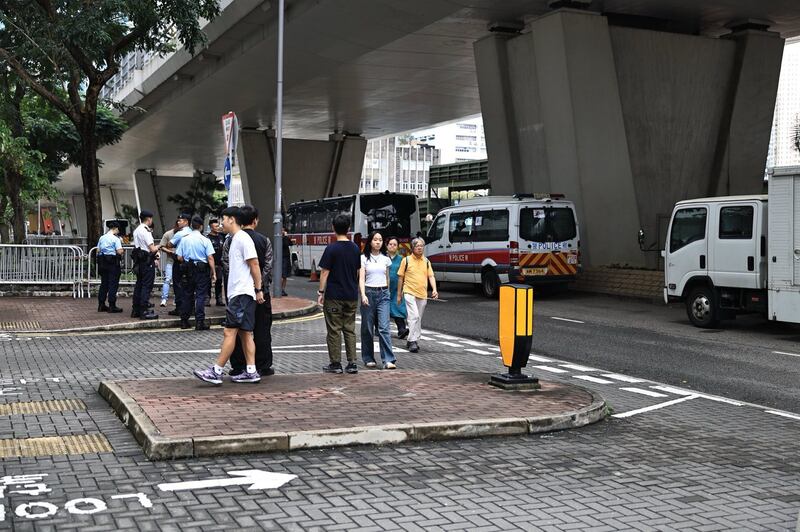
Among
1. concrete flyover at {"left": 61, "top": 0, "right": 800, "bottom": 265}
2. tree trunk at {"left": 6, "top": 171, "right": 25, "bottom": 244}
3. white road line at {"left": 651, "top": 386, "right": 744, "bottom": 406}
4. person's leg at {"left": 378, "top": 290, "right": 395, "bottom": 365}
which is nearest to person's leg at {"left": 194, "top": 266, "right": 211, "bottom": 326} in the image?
person's leg at {"left": 378, "top": 290, "right": 395, "bottom": 365}

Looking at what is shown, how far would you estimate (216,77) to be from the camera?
116 ft

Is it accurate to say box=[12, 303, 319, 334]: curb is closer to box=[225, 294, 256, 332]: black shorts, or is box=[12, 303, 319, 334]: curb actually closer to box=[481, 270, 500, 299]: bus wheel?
box=[225, 294, 256, 332]: black shorts

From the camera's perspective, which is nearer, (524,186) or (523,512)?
(523,512)

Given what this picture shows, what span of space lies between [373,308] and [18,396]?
4.08 metres

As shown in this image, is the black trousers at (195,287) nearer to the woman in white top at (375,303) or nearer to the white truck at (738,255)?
the woman in white top at (375,303)

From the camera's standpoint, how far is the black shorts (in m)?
8.40

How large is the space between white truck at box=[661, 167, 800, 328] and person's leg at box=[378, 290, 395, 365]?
277 inches

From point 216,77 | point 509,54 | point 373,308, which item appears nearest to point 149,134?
point 216,77

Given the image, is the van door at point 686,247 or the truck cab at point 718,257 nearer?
the truck cab at point 718,257

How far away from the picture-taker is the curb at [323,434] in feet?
20.1

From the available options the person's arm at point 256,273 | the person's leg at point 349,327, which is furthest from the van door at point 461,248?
the person's arm at point 256,273

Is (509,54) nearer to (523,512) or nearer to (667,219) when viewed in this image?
(667,219)

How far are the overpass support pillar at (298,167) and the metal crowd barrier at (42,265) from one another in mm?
29919

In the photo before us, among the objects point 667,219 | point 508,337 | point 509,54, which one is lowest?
point 508,337
